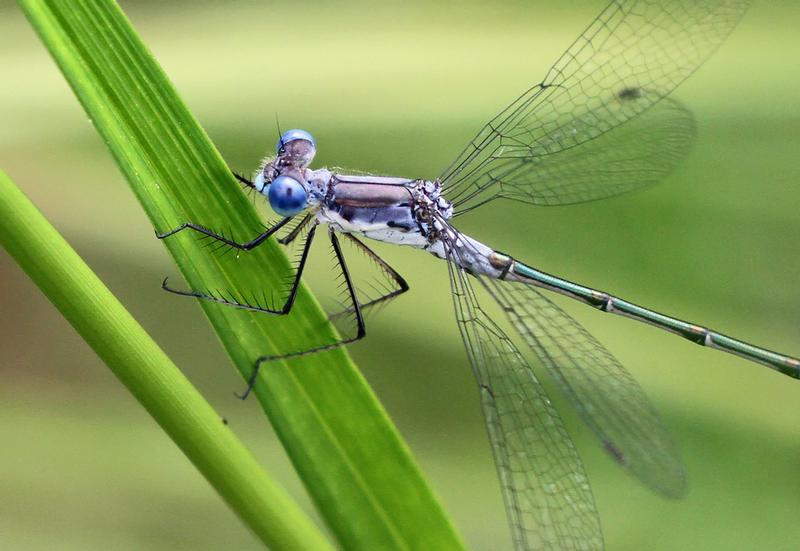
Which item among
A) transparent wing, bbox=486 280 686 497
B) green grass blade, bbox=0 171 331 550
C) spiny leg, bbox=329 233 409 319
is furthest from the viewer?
spiny leg, bbox=329 233 409 319

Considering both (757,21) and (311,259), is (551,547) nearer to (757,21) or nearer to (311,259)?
(311,259)

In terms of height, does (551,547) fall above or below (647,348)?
below

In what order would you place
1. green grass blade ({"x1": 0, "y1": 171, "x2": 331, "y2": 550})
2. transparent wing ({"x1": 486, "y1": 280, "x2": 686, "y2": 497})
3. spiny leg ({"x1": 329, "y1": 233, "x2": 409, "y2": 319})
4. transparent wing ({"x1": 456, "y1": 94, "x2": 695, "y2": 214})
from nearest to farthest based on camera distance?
green grass blade ({"x1": 0, "y1": 171, "x2": 331, "y2": 550}) → transparent wing ({"x1": 486, "y1": 280, "x2": 686, "y2": 497}) → spiny leg ({"x1": 329, "y1": 233, "x2": 409, "y2": 319}) → transparent wing ({"x1": 456, "y1": 94, "x2": 695, "y2": 214})

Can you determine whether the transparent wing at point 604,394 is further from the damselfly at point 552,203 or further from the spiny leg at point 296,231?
the spiny leg at point 296,231

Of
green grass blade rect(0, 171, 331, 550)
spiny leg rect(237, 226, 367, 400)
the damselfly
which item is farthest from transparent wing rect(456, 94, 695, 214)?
green grass blade rect(0, 171, 331, 550)

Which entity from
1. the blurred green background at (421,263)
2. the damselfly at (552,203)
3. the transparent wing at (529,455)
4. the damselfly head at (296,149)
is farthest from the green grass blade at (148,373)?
the blurred green background at (421,263)

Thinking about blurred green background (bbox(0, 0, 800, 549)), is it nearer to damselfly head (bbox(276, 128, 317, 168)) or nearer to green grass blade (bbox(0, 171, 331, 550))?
damselfly head (bbox(276, 128, 317, 168))

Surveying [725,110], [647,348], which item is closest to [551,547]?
[647,348]
